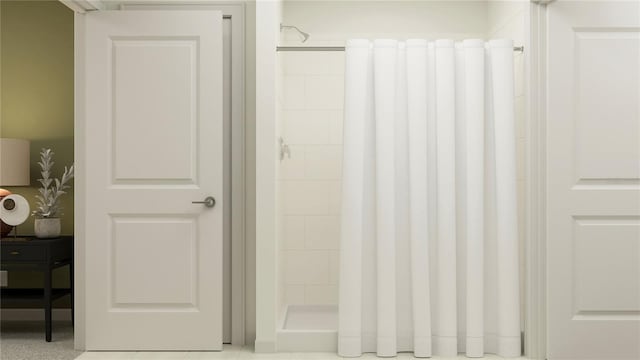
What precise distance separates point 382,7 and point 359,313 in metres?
2.36

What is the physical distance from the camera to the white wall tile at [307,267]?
175 inches

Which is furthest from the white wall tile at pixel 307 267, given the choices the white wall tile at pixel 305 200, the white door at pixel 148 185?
the white door at pixel 148 185

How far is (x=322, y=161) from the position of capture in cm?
446

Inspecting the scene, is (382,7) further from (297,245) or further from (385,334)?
(385,334)

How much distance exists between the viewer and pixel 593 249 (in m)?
Result: 3.28

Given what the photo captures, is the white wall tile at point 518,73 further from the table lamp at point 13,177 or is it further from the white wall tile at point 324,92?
the table lamp at point 13,177

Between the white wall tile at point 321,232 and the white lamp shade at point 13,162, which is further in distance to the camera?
the white wall tile at point 321,232

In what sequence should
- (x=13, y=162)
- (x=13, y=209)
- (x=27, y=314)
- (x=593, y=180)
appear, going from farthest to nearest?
(x=27, y=314), (x=13, y=162), (x=13, y=209), (x=593, y=180)

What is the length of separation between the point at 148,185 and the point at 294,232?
1.29 meters

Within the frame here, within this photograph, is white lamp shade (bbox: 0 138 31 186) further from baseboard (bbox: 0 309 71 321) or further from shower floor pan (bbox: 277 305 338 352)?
shower floor pan (bbox: 277 305 338 352)

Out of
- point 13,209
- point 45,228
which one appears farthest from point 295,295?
point 13,209

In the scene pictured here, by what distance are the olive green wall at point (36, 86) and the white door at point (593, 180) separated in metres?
3.40

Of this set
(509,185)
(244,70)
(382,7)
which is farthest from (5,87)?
(509,185)

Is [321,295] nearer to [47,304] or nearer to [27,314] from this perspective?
[47,304]
